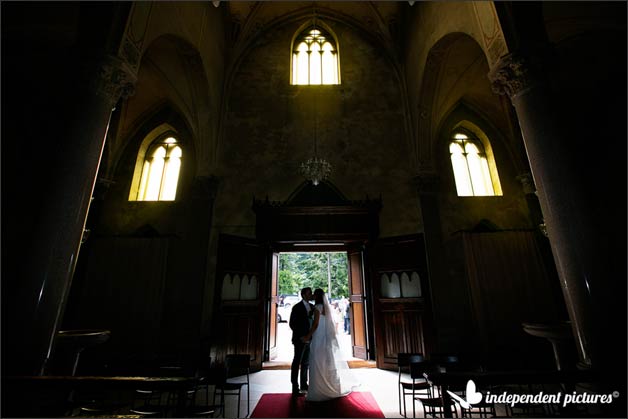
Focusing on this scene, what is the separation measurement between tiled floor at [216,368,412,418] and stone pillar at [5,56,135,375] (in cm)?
279

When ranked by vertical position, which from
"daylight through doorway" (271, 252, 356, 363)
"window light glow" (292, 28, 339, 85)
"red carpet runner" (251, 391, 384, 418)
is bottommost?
"red carpet runner" (251, 391, 384, 418)

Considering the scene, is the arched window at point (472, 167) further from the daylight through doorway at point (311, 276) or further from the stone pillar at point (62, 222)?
the daylight through doorway at point (311, 276)

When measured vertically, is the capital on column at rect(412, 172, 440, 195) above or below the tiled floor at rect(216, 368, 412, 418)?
above

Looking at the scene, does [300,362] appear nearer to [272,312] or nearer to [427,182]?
[272,312]

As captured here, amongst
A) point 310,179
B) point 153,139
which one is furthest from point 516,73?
point 153,139

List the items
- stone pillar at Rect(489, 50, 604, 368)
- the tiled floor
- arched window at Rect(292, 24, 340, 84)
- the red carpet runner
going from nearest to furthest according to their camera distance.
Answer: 1. stone pillar at Rect(489, 50, 604, 368)
2. the red carpet runner
3. the tiled floor
4. arched window at Rect(292, 24, 340, 84)

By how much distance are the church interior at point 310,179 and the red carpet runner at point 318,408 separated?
138cm

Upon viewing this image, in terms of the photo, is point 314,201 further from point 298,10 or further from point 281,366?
point 298,10

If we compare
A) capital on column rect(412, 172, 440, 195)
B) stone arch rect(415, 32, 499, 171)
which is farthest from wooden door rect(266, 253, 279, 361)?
stone arch rect(415, 32, 499, 171)

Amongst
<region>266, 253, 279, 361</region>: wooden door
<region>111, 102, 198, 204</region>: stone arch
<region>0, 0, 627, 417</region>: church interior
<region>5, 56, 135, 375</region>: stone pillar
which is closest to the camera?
<region>5, 56, 135, 375</region>: stone pillar

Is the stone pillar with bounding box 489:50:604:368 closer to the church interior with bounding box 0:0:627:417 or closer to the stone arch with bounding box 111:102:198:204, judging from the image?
the church interior with bounding box 0:0:627:417

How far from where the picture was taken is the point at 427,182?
826cm

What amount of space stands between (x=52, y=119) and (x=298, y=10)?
9.30 m

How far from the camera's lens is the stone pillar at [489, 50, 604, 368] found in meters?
3.31
